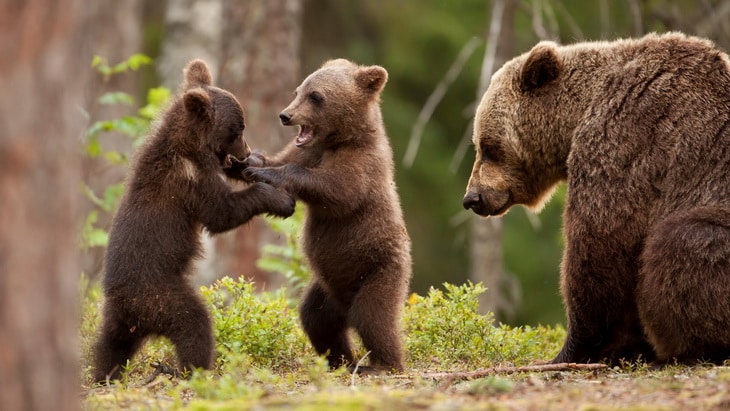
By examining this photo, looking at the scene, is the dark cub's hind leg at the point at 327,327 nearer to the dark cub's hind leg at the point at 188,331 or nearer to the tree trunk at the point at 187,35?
the dark cub's hind leg at the point at 188,331

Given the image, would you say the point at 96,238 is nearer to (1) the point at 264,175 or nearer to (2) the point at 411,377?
(1) the point at 264,175

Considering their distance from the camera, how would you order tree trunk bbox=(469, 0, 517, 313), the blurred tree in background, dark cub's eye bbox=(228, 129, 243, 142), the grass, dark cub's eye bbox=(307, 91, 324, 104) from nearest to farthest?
1. the grass
2. dark cub's eye bbox=(228, 129, 243, 142)
3. dark cub's eye bbox=(307, 91, 324, 104)
4. tree trunk bbox=(469, 0, 517, 313)
5. the blurred tree in background

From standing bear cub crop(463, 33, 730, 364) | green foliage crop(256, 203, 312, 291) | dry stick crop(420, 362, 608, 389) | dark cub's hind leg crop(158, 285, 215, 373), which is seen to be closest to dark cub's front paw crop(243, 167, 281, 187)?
dark cub's hind leg crop(158, 285, 215, 373)

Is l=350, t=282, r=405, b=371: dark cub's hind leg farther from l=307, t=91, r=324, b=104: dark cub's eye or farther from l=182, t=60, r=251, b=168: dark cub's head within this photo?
l=307, t=91, r=324, b=104: dark cub's eye

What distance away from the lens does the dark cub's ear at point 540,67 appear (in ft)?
25.2

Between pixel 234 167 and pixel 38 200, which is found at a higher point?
pixel 234 167

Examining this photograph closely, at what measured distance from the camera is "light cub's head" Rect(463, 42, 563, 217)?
306 inches

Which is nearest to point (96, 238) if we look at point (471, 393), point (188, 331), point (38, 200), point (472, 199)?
point (188, 331)

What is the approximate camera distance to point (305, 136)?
8.32m

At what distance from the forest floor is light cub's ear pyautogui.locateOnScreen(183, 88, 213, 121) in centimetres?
211

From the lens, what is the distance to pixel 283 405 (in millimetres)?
4703

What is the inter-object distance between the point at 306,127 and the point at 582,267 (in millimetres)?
2657

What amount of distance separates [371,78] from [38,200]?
5.04 metres

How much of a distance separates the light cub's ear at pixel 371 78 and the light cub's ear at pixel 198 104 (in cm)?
145
